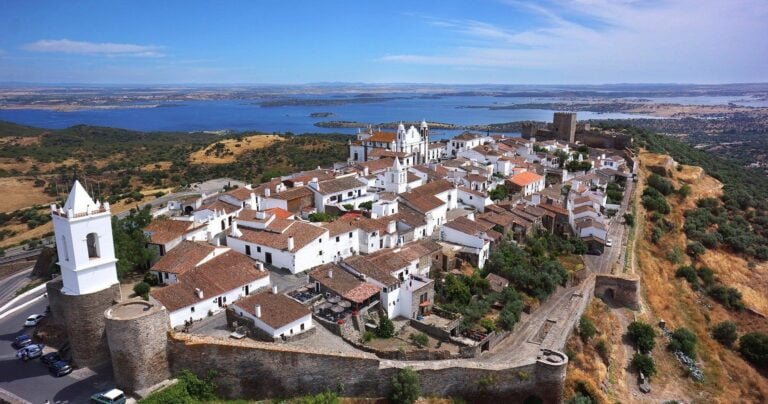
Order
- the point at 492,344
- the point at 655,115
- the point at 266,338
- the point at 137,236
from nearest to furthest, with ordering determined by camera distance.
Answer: the point at 266,338 < the point at 492,344 < the point at 137,236 < the point at 655,115

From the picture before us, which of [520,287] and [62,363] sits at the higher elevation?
[62,363]

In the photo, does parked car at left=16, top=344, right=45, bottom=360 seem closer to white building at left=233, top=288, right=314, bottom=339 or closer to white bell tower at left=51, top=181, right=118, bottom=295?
white bell tower at left=51, top=181, right=118, bottom=295

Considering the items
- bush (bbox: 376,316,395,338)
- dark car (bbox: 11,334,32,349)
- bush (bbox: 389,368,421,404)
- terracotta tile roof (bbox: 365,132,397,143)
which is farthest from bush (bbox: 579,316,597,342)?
terracotta tile roof (bbox: 365,132,397,143)

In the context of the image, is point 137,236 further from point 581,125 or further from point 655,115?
point 655,115

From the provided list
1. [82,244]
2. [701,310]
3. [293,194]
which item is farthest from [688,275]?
[82,244]

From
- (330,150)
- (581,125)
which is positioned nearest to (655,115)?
(581,125)

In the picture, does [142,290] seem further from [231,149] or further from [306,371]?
[231,149]

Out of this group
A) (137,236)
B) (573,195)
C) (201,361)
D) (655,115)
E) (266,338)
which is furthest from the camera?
(655,115)
